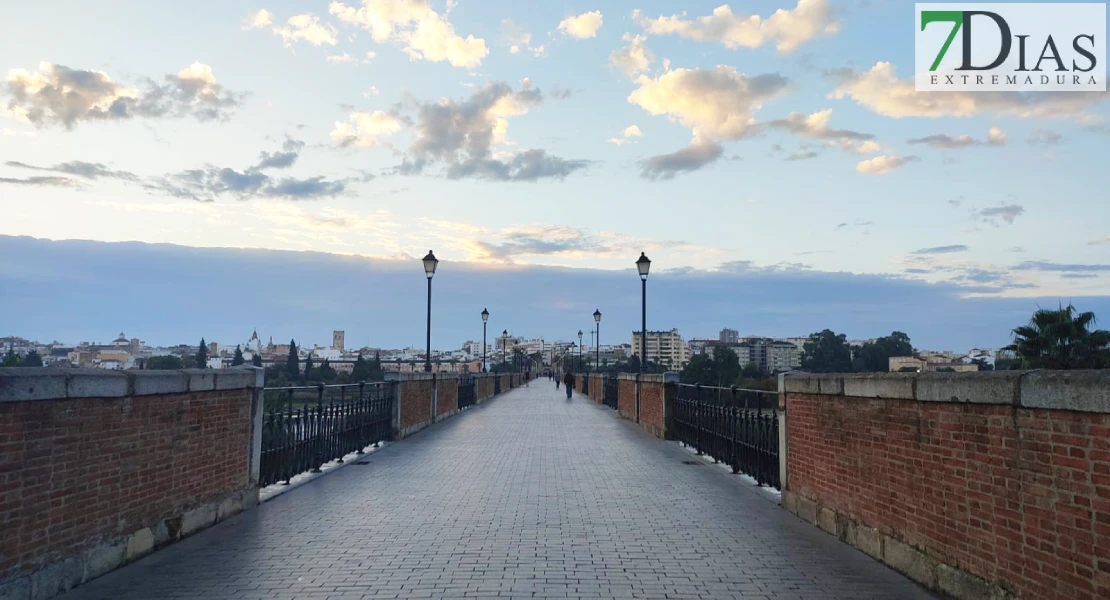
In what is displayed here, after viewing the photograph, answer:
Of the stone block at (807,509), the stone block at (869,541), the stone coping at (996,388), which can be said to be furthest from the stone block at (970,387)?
the stone block at (807,509)

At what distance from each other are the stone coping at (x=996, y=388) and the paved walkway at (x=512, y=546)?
1527 millimetres

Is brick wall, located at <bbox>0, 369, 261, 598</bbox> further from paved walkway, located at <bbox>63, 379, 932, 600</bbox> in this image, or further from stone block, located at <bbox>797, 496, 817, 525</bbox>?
stone block, located at <bbox>797, 496, 817, 525</bbox>

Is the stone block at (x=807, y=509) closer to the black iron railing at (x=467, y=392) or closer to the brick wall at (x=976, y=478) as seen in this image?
the brick wall at (x=976, y=478)

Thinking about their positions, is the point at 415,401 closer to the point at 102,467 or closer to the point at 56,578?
the point at 102,467

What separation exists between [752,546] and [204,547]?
5271mm

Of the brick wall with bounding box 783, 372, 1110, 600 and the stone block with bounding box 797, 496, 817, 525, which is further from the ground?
the brick wall with bounding box 783, 372, 1110, 600

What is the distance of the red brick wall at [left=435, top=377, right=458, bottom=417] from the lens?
925 inches

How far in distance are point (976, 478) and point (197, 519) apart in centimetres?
724

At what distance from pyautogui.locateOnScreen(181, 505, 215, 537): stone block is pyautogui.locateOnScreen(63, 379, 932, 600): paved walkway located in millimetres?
140

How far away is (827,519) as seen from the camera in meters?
7.60

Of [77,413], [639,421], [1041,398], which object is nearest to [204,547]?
[77,413]

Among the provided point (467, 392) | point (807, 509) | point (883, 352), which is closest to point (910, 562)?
point (807, 509)

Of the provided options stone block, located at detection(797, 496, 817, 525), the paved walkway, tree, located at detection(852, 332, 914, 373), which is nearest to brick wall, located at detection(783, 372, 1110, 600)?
stone block, located at detection(797, 496, 817, 525)

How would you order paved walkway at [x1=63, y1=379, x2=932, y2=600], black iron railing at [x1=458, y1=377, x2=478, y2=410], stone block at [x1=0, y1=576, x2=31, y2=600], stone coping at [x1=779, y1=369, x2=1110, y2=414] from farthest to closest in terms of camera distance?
black iron railing at [x1=458, y1=377, x2=478, y2=410] < paved walkway at [x1=63, y1=379, x2=932, y2=600] < stone block at [x1=0, y1=576, x2=31, y2=600] < stone coping at [x1=779, y1=369, x2=1110, y2=414]
